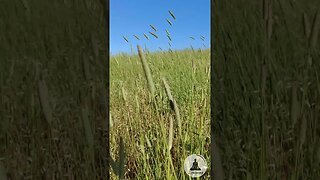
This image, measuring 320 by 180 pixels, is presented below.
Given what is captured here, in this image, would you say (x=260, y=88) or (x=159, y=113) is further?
(x=159, y=113)

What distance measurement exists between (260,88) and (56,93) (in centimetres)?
42

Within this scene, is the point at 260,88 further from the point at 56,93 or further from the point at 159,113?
the point at 56,93

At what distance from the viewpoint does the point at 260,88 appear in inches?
29.9

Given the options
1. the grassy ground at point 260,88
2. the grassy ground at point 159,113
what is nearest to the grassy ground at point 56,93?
the grassy ground at point 159,113

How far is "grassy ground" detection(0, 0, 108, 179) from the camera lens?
776 millimetres

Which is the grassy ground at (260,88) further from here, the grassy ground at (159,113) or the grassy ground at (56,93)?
the grassy ground at (56,93)

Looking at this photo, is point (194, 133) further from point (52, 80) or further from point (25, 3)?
point (25, 3)

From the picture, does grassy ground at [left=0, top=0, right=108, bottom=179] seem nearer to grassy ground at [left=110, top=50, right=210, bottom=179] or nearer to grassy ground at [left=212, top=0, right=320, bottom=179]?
grassy ground at [left=110, top=50, right=210, bottom=179]

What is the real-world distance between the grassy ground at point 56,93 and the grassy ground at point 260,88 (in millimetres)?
253

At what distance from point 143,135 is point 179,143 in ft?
0.29

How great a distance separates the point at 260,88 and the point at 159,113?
0.25 m

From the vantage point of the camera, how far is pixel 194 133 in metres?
0.84

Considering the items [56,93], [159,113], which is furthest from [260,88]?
[56,93]

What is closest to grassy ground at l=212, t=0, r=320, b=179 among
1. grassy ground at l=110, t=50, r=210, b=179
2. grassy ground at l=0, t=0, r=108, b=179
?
grassy ground at l=110, t=50, r=210, b=179
